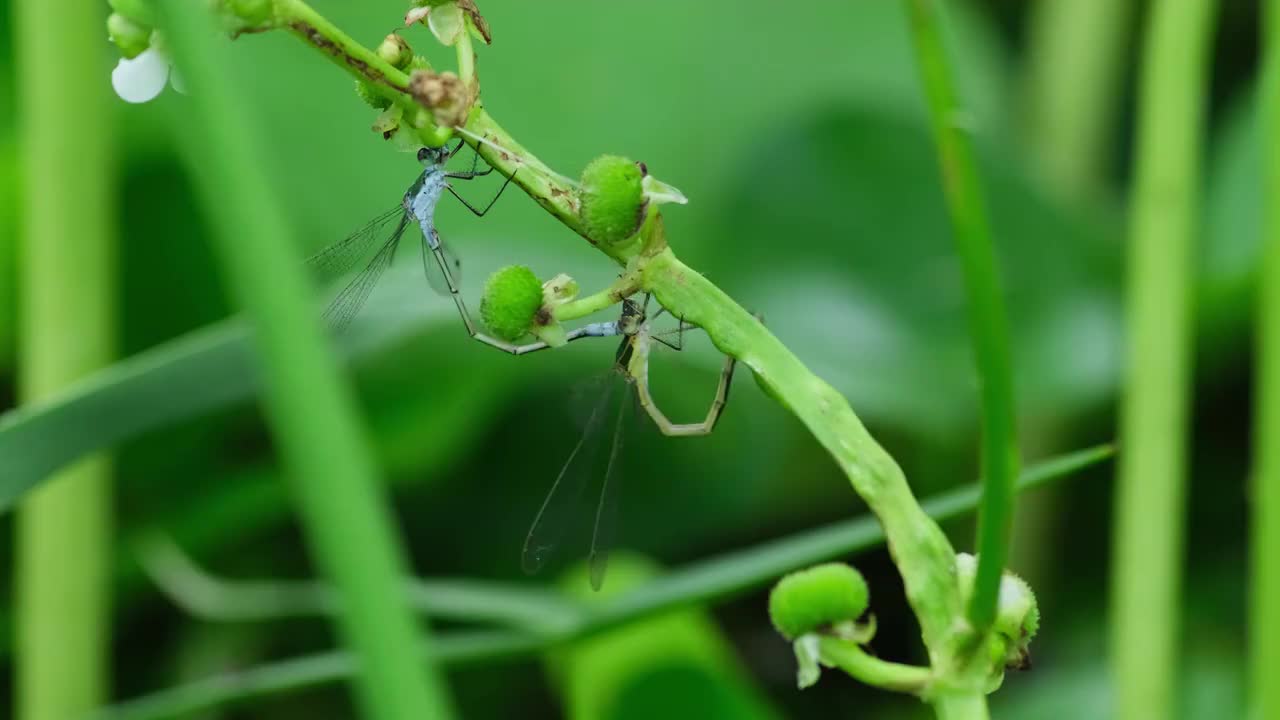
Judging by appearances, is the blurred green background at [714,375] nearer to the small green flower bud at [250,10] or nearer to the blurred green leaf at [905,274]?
the blurred green leaf at [905,274]

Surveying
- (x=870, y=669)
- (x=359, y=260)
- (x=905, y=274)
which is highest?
(x=905, y=274)

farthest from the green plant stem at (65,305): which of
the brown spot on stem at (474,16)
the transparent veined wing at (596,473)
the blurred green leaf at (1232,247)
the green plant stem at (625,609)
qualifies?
the blurred green leaf at (1232,247)

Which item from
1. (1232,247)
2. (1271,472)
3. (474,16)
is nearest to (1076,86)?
(1232,247)

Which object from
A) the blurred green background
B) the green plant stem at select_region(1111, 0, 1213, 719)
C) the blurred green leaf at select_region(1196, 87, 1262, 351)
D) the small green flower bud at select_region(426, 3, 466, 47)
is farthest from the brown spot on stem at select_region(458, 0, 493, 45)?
the blurred green leaf at select_region(1196, 87, 1262, 351)

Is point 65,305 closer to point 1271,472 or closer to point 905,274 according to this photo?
point 1271,472

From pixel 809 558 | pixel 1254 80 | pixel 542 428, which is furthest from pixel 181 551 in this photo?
pixel 1254 80
